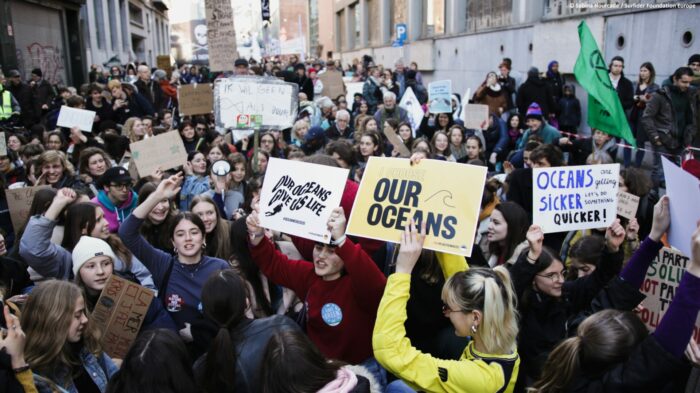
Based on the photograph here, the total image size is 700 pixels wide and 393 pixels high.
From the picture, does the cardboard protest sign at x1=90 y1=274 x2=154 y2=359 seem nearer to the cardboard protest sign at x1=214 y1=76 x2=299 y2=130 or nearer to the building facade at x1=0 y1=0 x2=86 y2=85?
the cardboard protest sign at x1=214 y1=76 x2=299 y2=130

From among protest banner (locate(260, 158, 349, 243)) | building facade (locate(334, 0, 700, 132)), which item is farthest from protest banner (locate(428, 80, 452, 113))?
protest banner (locate(260, 158, 349, 243))

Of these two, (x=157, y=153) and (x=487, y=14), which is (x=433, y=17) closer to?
(x=487, y=14)

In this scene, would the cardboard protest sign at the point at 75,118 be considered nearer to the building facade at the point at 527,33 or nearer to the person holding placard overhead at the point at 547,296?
the person holding placard overhead at the point at 547,296

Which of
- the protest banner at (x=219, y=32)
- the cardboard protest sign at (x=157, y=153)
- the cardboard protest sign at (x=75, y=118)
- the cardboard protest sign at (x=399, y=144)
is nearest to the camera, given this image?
the cardboard protest sign at (x=157, y=153)

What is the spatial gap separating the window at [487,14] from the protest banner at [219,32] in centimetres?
924

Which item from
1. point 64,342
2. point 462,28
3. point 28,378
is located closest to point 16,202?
point 64,342

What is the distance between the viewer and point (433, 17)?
24.1 m

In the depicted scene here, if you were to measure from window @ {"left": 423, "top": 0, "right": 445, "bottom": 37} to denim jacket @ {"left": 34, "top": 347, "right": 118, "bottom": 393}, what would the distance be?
69.9 feet

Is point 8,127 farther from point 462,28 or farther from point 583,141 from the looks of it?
point 462,28

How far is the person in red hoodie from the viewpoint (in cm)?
313

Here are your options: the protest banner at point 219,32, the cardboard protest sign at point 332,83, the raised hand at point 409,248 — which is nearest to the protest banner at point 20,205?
the raised hand at point 409,248

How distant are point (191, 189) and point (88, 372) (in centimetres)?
384

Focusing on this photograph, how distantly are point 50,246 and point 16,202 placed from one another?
1.32 m

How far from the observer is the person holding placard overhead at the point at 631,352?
84.4 inches
